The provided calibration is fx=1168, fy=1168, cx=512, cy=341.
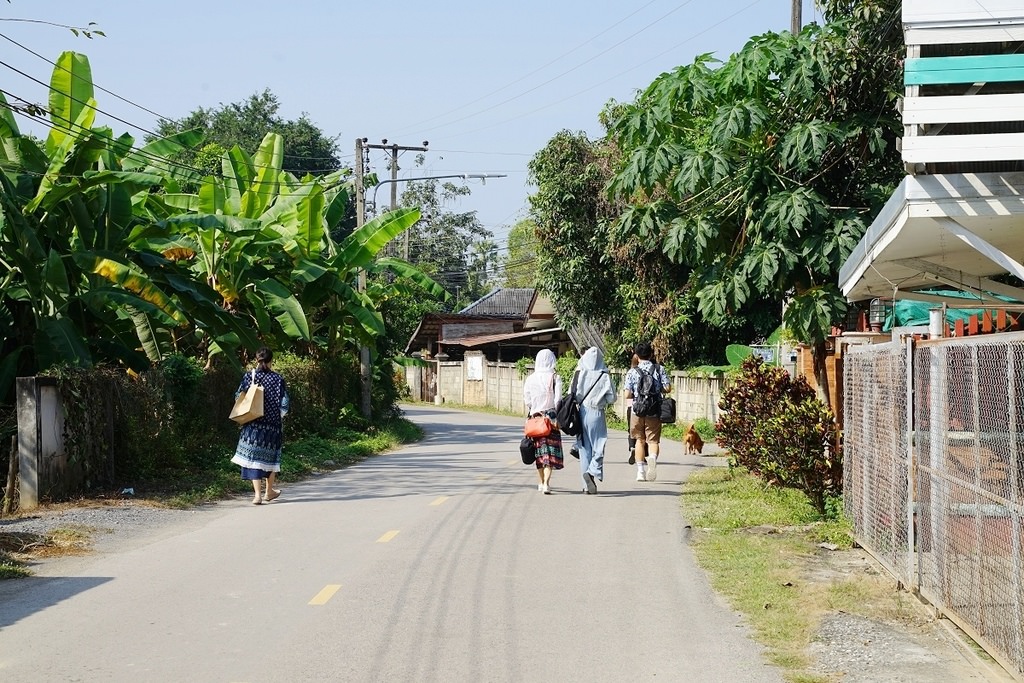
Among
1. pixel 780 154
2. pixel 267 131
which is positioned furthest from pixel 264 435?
pixel 267 131

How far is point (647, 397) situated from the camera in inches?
648

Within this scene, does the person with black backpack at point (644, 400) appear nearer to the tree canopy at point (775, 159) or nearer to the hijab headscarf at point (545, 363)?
the tree canopy at point (775, 159)

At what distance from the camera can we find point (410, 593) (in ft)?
29.0

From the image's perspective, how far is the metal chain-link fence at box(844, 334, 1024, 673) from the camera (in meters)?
6.21

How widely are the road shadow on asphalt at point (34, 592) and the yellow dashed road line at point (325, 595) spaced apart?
1839mm

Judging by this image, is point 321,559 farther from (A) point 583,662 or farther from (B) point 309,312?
(B) point 309,312

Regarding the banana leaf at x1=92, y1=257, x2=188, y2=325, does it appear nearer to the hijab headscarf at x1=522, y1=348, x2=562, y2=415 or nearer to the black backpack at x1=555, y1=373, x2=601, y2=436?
the hijab headscarf at x1=522, y1=348, x2=562, y2=415

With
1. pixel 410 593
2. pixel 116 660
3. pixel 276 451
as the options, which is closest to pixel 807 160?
pixel 276 451

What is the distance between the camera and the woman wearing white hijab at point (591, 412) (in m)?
15.0

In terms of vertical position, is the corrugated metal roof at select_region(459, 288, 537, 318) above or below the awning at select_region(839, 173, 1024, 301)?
above

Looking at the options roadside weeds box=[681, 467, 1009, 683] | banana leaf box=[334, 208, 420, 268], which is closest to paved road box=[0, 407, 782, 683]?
Answer: roadside weeds box=[681, 467, 1009, 683]

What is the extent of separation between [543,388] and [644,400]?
2.03 meters

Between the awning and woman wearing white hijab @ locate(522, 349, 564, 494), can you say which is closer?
the awning

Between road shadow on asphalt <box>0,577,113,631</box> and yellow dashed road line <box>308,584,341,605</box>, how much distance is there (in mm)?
1839
